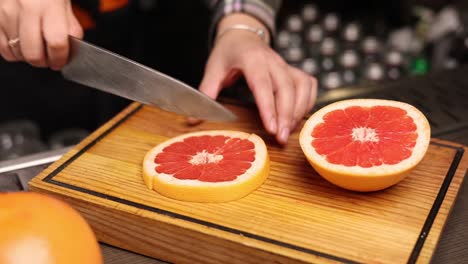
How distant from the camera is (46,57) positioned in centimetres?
135

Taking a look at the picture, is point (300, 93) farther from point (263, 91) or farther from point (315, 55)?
point (315, 55)

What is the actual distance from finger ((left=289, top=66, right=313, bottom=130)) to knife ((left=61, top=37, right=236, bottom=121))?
6.2 inches

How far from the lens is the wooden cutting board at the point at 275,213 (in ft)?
3.29

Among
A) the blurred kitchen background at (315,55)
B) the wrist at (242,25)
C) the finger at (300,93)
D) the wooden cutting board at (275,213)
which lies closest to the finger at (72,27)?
the wooden cutting board at (275,213)

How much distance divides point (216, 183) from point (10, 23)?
2.07 feet

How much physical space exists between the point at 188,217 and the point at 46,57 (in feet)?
1.81

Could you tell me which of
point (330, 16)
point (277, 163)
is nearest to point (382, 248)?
point (277, 163)

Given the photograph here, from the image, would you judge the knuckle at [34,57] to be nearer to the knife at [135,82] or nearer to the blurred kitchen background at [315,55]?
the knife at [135,82]

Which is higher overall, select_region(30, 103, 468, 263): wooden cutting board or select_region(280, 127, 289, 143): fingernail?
select_region(280, 127, 289, 143): fingernail

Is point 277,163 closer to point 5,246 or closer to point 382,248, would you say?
point 382,248

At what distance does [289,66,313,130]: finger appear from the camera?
1372mm

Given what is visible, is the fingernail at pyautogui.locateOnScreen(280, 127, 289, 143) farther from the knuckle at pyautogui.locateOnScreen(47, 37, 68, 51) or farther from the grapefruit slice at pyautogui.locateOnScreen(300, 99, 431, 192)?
the knuckle at pyautogui.locateOnScreen(47, 37, 68, 51)

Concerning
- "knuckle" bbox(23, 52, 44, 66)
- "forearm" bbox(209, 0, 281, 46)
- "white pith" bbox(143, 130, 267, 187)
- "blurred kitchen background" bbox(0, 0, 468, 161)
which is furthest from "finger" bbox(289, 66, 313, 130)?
"knuckle" bbox(23, 52, 44, 66)

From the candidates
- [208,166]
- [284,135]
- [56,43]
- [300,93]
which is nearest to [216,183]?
[208,166]
